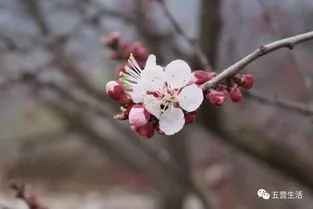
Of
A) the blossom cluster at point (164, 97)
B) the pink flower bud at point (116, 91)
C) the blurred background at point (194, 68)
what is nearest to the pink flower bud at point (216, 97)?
the blossom cluster at point (164, 97)

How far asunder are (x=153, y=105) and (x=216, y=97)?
0.24 ft

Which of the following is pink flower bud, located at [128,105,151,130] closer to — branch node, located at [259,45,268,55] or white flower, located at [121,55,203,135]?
white flower, located at [121,55,203,135]

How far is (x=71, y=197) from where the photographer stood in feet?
18.2

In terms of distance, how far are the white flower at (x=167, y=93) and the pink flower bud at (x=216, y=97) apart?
0.02m

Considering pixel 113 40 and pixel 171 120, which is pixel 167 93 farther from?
pixel 113 40

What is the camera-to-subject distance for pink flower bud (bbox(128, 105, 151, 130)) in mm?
661

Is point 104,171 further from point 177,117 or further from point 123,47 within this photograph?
point 177,117

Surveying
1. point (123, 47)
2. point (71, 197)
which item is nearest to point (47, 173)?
point (71, 197)

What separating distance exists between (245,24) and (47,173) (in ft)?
11.5

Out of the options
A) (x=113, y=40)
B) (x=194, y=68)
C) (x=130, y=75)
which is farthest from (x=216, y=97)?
(x=194, y=68)

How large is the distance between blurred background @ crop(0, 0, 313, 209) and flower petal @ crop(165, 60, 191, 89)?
571mm

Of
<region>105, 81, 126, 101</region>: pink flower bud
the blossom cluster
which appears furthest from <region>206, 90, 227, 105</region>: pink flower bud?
<region>105, 81, 126, 101</region>: pink flower bud

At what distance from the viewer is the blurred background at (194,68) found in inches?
76.2

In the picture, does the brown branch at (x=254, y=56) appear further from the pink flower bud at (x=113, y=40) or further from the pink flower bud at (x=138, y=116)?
the pink flower bud at (x=113, y=40)
